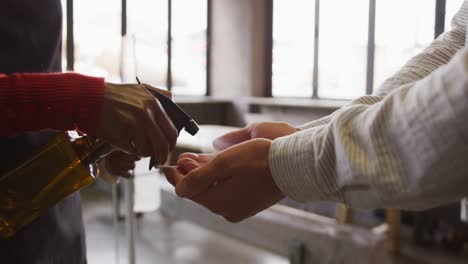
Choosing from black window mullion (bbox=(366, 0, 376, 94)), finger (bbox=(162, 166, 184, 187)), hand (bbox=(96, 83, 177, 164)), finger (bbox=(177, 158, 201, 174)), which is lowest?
finger (bbox=(162, 166, 184, 187))

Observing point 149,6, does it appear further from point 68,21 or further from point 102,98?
point 102,98

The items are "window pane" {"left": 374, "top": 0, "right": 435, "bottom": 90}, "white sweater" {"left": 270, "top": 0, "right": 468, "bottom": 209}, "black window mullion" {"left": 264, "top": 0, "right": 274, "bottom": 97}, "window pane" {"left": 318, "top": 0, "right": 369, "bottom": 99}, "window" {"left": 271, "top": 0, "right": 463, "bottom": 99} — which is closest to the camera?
"white sweater" {"left": 270, "top": 0, "right": 468, "bottom": 209}

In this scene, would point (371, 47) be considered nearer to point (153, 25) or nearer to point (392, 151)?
point (153, 25)

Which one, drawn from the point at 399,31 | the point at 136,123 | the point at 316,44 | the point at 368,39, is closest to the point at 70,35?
the point at 316,44

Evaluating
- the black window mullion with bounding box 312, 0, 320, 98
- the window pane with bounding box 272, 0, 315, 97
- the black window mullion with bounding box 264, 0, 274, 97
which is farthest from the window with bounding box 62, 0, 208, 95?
the black window mullion with bounding box 312, 0, 320, 98

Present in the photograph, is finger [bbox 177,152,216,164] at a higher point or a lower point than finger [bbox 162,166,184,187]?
higher

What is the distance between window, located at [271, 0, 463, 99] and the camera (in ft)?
13.3

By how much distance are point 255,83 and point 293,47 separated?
2.10 ft

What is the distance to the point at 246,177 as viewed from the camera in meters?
0.54

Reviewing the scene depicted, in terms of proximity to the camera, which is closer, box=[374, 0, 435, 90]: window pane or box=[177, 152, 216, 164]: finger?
box=[177, 152, 216, 164]: finger

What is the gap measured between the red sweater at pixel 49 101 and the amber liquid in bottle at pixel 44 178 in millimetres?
42

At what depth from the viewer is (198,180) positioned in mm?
549

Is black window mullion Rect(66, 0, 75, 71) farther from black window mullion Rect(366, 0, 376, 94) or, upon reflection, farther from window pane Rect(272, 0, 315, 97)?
black window mullion Rect(366, 0, 376, 94)

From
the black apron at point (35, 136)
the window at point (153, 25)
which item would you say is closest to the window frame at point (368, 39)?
the window at point (153, 25)
